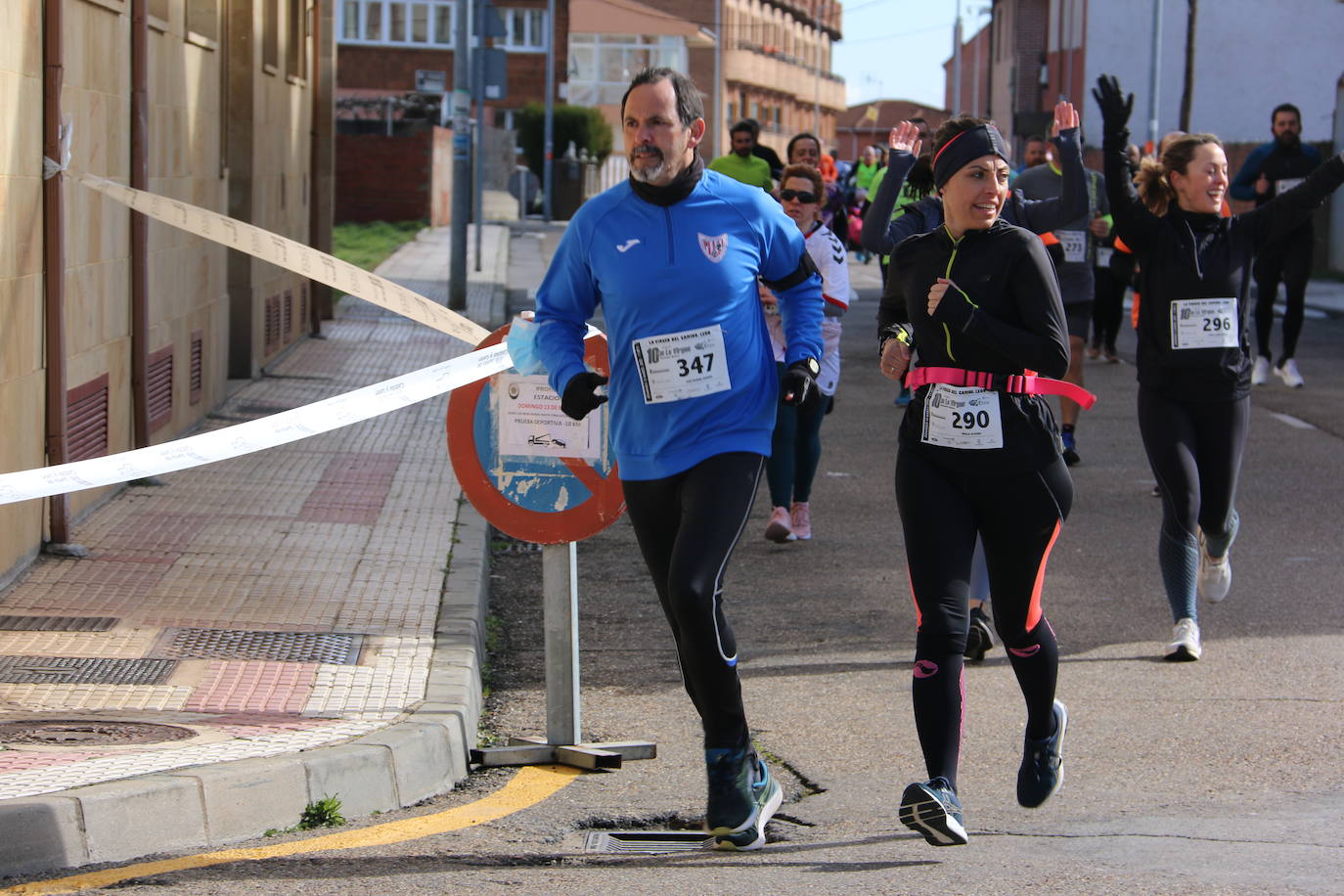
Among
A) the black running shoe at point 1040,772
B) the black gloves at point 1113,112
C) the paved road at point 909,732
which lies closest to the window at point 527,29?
the paved road at point 909,732

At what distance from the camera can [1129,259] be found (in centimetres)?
1395

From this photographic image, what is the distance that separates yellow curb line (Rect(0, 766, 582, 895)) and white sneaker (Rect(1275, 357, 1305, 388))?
1170 centimetres

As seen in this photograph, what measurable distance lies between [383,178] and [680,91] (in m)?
41.5

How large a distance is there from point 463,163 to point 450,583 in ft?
54.1

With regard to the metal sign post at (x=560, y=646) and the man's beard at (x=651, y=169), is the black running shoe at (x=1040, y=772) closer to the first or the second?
the metal sign post at (x=560, y=646)

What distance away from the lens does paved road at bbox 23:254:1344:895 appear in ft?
15.2

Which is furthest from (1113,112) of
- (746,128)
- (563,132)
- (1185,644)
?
(563,132)

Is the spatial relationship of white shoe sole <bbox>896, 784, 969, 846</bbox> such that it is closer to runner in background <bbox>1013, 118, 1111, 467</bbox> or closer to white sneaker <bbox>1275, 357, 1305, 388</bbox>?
runner in background <bbox>1013, 118, 1111, 467</bbox>

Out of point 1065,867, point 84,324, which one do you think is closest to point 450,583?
point 84,324

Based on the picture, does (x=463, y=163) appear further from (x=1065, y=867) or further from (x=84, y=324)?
(x=1065, y=867)

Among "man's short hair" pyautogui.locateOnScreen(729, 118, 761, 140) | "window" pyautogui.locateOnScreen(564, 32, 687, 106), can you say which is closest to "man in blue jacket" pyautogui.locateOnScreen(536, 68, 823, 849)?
"man's short hair" pyautogui.locateOnScreen(729, 118, 761, 140)

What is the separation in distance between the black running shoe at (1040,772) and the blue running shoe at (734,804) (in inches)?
27.6

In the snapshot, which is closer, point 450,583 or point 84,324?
point 450,583

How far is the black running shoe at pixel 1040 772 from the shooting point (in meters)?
5.08
